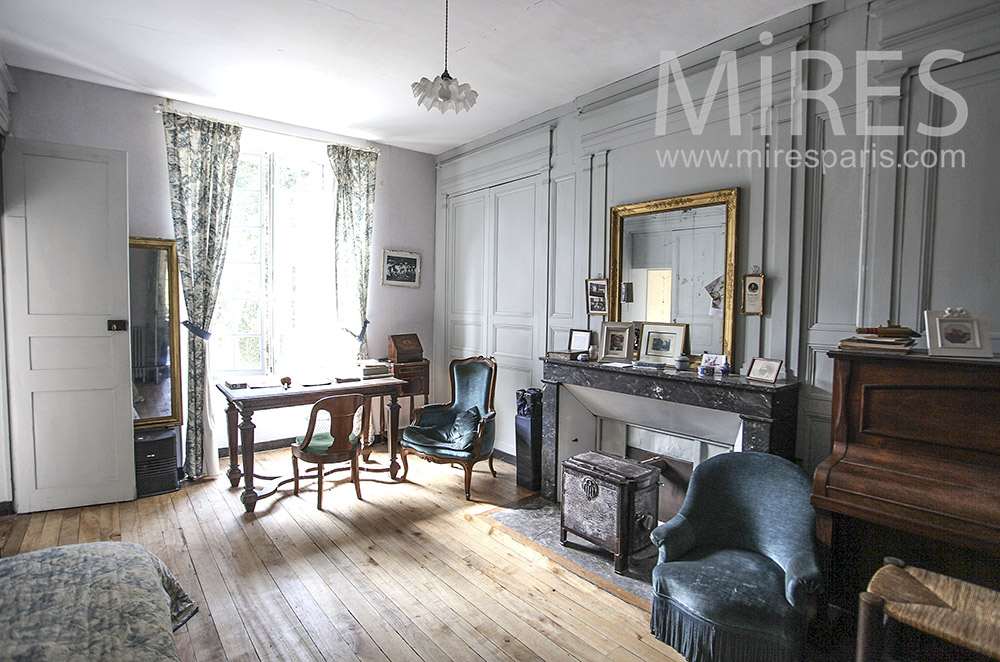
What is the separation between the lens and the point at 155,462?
417 centimetres

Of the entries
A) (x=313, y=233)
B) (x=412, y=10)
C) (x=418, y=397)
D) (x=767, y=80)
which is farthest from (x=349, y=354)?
(x=767, y=80)

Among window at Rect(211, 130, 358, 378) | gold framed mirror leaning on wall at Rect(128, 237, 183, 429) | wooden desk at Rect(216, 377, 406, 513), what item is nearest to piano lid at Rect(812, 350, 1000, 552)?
wooden desk at Rect(216, 377, 406, 513)

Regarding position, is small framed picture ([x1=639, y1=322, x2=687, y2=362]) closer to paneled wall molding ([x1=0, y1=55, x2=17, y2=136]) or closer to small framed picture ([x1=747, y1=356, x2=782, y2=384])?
small framed picture ([x1=747, y1=356, x2=782, y2=384])

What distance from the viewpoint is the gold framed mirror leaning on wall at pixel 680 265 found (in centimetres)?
336

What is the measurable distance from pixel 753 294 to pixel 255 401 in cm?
349

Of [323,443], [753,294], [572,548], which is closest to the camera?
[753,294]

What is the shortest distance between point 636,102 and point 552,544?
127 inches

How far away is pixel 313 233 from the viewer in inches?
220

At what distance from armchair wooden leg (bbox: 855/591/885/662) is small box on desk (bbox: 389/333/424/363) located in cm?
445

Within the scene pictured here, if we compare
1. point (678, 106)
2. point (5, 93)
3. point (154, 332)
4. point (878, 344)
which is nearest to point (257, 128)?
point (5, 93)

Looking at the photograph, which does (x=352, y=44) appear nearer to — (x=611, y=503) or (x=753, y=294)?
(x=753, y=294)

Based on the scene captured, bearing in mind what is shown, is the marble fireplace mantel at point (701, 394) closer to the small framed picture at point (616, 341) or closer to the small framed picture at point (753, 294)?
the small framed picture at point (616, 341)

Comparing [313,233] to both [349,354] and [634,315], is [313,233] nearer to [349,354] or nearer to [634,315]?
[349,354]

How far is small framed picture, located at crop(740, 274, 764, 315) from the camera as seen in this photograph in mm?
3188
